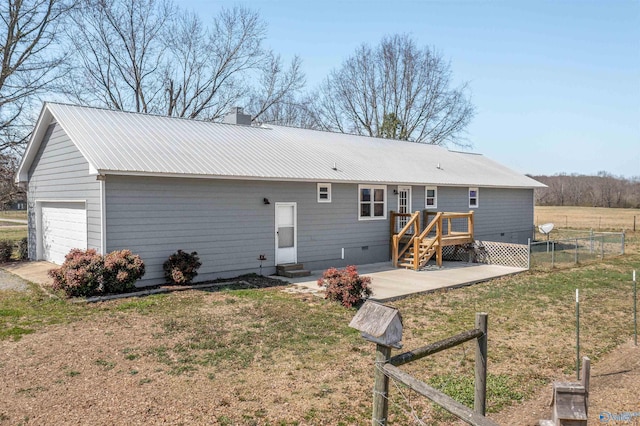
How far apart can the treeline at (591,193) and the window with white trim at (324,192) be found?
56.1 meters

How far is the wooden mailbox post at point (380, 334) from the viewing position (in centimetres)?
311

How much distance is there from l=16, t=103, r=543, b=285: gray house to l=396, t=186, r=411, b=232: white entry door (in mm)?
52

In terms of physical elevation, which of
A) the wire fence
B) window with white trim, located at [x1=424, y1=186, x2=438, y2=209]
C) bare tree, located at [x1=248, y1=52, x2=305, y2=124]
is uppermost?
bare tree, located at [x1=248, y1=52, x2=305, y2=124]

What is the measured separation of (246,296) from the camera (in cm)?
1009

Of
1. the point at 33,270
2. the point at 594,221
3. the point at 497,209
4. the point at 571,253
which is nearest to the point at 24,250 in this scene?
the point at 33,270

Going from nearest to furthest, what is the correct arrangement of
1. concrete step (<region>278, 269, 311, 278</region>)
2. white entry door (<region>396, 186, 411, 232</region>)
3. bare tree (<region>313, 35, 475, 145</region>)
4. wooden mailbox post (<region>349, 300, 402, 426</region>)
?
wooden mailbox post (<region>349, 300, 402, 426</region>), concrete step (<region>278, 269, 311, 278</region>), white entry door (<region>396, 186, 411, 232</region>), bare tree (<region>313, 35, 475, 145</region>)

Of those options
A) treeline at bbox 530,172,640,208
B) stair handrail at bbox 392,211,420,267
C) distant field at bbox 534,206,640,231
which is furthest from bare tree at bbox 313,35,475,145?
treeline at bbox 530,172,640,208

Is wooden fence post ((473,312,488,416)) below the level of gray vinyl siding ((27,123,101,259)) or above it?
below

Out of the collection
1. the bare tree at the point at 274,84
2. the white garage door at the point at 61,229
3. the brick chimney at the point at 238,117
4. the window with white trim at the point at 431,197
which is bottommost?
the white garage door at the point at 61,229

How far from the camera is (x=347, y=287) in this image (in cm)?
932

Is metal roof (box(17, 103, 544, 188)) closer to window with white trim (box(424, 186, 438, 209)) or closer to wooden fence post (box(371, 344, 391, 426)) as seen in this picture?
window with white trim (box(424, 186, 438, 209))

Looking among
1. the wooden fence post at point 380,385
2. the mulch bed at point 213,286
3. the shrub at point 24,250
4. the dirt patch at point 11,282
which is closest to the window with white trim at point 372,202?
the mulch bed at point 213,286

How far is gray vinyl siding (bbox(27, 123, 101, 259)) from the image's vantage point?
1074 centimetres

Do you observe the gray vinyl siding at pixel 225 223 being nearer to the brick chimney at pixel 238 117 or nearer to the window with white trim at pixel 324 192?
the window with white trim at pixel 324 192
